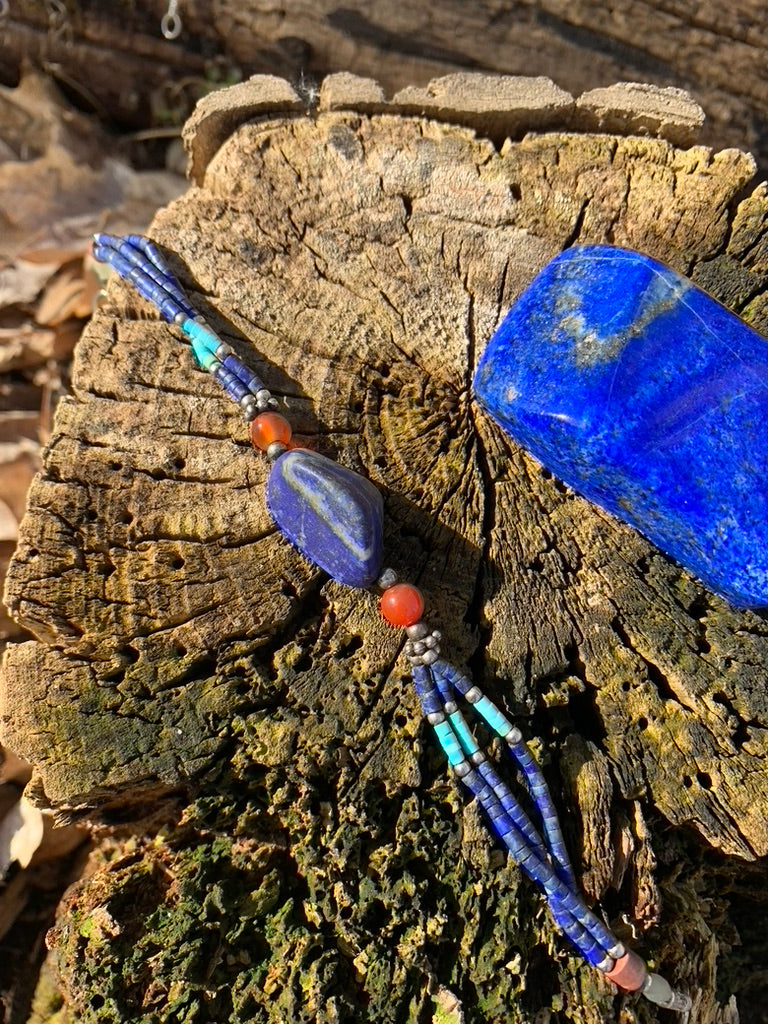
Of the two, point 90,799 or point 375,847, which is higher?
point 375,847

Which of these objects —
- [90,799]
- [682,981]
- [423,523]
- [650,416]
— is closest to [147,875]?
[90,799]

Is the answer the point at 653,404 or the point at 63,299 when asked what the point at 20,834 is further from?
the point at 653,404

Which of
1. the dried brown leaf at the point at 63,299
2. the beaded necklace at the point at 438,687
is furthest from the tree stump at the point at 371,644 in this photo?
the dried brown leaf at the point at 63,299

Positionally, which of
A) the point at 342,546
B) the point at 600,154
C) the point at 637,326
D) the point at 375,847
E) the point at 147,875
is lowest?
the point at 147,875

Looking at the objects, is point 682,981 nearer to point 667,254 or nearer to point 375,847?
point 375,847

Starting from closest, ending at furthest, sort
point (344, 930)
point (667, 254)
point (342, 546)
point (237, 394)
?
point (344, 930) → point (342, 546) → point (237, 394) → point (667, 254)

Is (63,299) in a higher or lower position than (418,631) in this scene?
lower

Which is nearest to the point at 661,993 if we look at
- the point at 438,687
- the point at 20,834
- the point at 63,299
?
the point at 438,687
